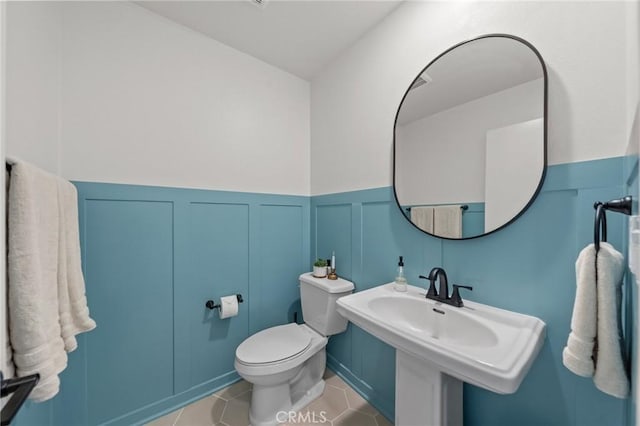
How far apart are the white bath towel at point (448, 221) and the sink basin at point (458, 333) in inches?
12.4

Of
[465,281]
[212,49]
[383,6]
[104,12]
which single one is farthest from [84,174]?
[465,281]

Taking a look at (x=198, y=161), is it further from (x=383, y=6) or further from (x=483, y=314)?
(x=483, y=314)

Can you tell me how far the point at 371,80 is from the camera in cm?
153

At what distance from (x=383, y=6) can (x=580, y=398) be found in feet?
6.44

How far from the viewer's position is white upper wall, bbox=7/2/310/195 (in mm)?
1030

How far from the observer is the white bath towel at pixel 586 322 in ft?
2.03

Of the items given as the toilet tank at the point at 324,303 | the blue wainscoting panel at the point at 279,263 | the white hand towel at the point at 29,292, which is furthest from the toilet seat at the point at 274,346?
the white hand towel at the point at 29,292

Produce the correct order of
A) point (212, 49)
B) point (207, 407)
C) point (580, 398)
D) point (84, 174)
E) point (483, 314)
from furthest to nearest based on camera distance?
point (212, 49) < point (207, 407) < point (84, 174) < point (483, 314) < point (580, 398)

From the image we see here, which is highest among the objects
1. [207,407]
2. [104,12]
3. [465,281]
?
[104,12]

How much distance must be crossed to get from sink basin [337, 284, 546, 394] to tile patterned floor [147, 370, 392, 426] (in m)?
0.73

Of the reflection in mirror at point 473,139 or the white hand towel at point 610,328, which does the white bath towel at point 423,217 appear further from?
the white hand towel at point 610,328

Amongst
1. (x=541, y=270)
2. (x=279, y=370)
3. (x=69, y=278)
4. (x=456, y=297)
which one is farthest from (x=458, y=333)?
(x=69, y=278)

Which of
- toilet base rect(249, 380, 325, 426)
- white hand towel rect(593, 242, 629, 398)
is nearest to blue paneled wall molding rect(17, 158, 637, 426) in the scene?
white hand towel rect(593, 242, 629, 398)

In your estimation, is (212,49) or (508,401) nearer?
(508,401)
